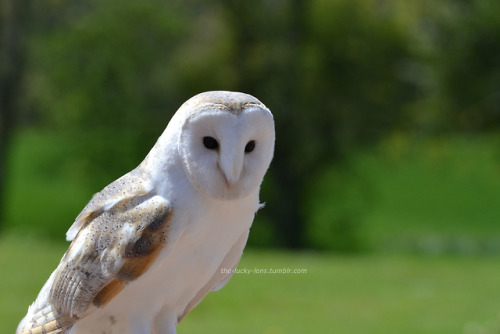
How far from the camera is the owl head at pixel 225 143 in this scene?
1.54 m

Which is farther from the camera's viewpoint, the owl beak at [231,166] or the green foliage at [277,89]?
the green foliage at [277,89]

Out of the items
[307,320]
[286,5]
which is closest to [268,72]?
[286,5]

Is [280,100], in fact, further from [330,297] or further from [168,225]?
[168,225]

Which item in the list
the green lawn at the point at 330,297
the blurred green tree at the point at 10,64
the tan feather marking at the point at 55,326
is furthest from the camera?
the blurred green tree at the point at 10,64

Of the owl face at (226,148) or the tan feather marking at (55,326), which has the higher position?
the owl face at (226,148)

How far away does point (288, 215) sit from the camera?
11.1 metres

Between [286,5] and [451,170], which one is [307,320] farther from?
[451,170]

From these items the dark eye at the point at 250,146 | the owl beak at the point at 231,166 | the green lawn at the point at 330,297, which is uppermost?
the dark eye at the point at 250,146

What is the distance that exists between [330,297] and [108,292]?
4.76 meters

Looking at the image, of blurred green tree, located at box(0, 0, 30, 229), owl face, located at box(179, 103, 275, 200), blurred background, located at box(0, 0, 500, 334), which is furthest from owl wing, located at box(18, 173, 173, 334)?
blurred green tree, located at box(0, 0, 30, 229)

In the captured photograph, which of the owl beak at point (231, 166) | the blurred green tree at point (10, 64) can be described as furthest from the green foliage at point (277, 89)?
the owl beak at point (231, 166)

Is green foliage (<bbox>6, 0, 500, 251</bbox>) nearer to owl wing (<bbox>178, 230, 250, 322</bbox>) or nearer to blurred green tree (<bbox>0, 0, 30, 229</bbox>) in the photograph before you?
blurred green tree (<bbox>0, 0, 30, 229</bbox>)

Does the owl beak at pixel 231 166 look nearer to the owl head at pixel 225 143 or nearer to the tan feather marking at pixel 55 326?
the owl head at pixel 225 143

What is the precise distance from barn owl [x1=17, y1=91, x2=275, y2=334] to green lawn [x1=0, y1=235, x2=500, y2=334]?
3375mm
